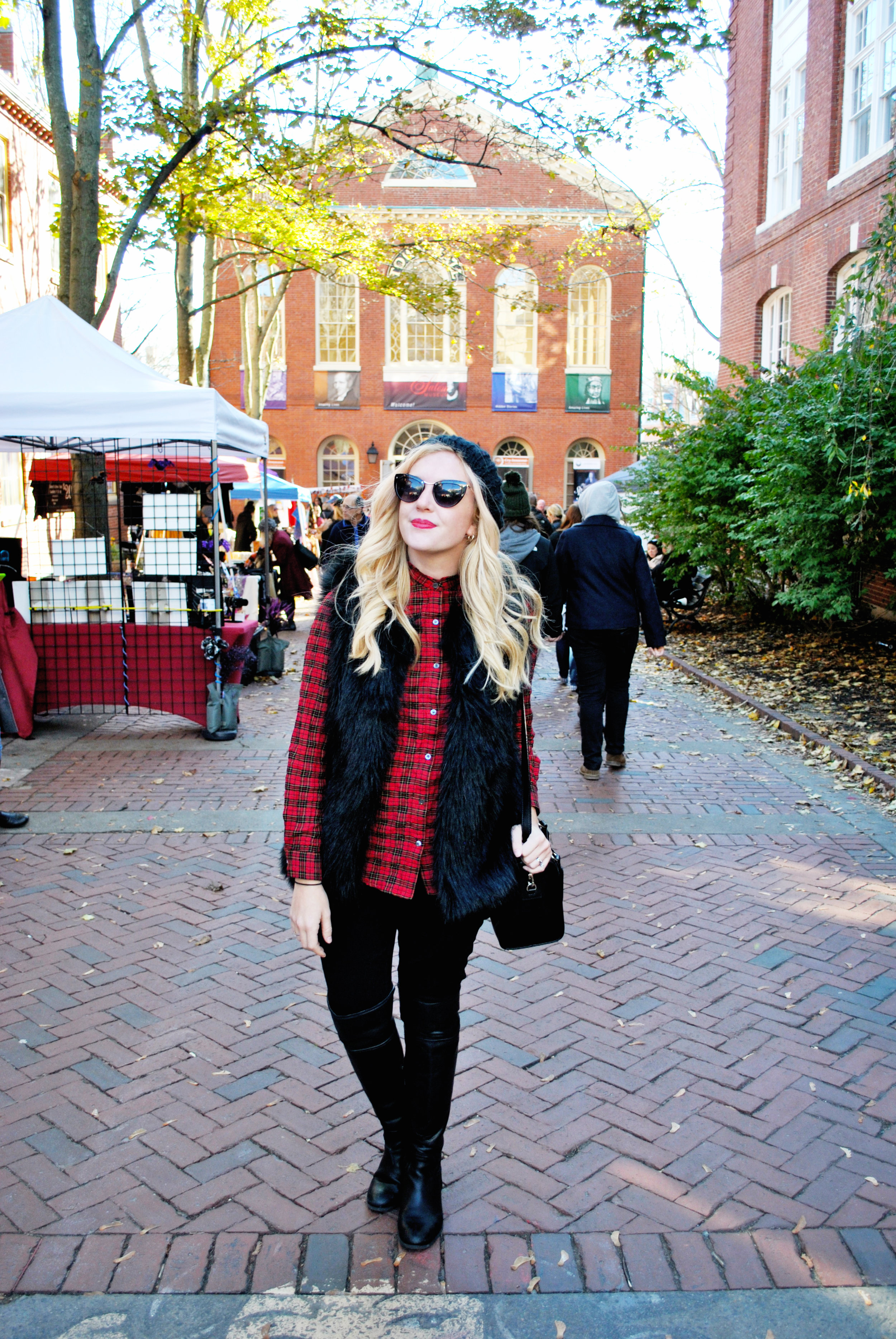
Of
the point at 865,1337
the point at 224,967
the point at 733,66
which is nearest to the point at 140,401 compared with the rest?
the point at 224,967

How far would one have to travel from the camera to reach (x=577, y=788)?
7.13 metres

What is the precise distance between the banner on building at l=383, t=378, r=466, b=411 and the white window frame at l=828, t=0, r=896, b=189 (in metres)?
18.9

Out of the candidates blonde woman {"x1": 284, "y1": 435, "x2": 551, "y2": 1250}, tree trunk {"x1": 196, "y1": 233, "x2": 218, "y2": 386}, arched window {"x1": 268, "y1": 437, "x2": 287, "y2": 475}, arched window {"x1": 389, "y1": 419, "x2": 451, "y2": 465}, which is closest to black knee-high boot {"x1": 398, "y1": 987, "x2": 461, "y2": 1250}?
blonde woman {"x1": 284, "y1": 435, "x2": 551, "y2": 1250}

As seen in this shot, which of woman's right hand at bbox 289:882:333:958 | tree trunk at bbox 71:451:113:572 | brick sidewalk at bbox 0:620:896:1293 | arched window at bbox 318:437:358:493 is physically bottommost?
brick sidewalk at bbox 0:620:896:1293

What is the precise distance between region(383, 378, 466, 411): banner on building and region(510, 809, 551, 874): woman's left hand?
32.7m

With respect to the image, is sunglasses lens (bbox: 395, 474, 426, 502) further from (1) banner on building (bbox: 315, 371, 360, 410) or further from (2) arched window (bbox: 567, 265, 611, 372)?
(2) arched window (bbox: 567, 265, 611, 372)

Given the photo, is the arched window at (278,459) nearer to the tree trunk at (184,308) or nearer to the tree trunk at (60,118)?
the tree trunk at (184,308)

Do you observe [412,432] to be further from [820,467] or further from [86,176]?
[820,467]

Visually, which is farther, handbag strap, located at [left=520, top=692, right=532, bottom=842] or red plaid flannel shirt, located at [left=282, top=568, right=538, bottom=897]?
handbag strap, located at [left=520, top=692, right=532, bottom=842]

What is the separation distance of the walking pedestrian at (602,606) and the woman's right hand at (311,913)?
4811 millimetres

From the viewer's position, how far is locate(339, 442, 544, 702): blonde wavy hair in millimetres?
2439

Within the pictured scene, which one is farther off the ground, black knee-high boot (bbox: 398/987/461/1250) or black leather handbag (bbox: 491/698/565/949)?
black leather handbag (bbox: 491/698/565/949)

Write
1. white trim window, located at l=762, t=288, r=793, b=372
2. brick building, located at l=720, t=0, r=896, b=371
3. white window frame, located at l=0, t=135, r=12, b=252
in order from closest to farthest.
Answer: brick building, located at l=720, t=0, r=896, b=371, white trim window, located at l=762, t=288, r=793, b=372, white window frame, located at l=0, t=135, r=12, b=252

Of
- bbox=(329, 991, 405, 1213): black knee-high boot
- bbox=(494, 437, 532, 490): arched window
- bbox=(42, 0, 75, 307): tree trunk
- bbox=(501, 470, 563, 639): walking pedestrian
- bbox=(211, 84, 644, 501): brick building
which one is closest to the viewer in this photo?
bbox=(329, 991, 405, 1213): black knee-high boot
